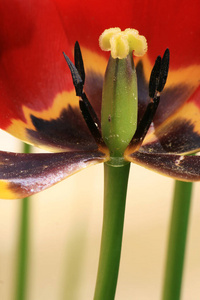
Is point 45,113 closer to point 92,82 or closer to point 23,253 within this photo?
point 92,82

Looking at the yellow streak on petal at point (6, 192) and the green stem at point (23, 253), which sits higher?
→ the yellow streak on petal at point (6, 192)

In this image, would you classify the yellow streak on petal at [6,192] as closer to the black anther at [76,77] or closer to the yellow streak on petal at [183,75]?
the black anther at [76,77]

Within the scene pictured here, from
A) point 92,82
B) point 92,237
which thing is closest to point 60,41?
point 92,82

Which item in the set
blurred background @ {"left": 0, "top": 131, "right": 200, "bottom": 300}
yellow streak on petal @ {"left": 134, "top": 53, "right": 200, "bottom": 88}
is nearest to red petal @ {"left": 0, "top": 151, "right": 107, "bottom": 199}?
yellow streak on petal @ {"left": 134, "top": 53, "right": 200, "bottom": 88}

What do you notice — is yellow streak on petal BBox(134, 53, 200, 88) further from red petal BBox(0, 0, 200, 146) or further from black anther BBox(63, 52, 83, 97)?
black anther BBox(63, 52, 83, 97)

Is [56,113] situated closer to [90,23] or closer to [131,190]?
[90,23]

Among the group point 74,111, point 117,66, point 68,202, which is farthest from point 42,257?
point 117,66

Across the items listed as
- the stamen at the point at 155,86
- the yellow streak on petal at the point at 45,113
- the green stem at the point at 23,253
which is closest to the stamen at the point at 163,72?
the stamen at the point at 155,86
